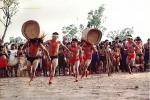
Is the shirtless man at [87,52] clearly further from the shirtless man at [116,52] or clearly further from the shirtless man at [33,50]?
the shirtless man at [116,52]

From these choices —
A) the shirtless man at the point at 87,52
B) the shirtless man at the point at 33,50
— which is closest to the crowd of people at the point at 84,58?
→ the shirtless man at the point at 87,52

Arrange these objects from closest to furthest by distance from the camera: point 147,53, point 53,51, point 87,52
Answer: point 53,51 < point 87,52 < point 147,53

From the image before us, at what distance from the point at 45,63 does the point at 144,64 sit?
521cm

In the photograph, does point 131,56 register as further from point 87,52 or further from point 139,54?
point 87,52

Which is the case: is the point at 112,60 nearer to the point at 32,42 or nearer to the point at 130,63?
the point at 130,63

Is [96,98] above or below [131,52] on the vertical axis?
below

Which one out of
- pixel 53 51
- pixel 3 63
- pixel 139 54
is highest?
pixel 139 54

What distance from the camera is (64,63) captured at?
71.2 feet

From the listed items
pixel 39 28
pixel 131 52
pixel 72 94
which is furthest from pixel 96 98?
pixel 131 52

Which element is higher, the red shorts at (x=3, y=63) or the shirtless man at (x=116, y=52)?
the shirtless man at (x=116, y=52)

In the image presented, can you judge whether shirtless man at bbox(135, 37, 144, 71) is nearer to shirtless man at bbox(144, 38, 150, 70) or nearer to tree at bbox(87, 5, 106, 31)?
shirtless man at bbox(144, 38, 150, 70)

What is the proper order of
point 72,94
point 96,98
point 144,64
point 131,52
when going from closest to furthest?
1. point 96,98
2. point 72,94
3. point 131,52
4. point 144,64

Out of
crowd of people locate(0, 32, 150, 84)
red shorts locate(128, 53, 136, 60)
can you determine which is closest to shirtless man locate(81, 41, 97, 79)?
crowd of people locate(0, 32, 150, 84)

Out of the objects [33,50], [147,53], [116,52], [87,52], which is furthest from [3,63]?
[147,53]
